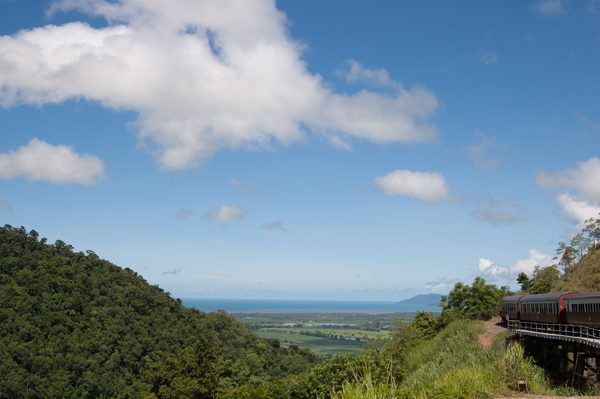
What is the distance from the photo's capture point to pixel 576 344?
21.5 meters

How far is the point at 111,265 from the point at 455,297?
334ft

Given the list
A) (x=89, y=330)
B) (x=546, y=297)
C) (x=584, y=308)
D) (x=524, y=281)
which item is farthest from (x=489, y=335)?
(x=89, y=330)

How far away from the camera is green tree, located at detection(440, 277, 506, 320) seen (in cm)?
4757

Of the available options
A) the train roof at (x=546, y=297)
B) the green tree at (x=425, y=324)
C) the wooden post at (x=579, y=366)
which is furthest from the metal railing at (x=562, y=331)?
the green tree at (x=425, y=324)

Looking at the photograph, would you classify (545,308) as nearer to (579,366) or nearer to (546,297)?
(546,297)

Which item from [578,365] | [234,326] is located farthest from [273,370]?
[578,365]

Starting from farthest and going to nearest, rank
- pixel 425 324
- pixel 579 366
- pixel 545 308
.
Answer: pixel 425 324 < pixel 545 308 < pixel 579 366

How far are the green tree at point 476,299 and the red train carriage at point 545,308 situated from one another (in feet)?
60.7

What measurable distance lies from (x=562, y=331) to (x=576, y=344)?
2.67ft

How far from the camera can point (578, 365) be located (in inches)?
853

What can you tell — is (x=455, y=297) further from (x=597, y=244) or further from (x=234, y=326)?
(x=234, y=326)

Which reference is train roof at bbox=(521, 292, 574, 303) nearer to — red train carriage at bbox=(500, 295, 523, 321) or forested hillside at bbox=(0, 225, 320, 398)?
red train carriage at bbox=(500, 295, 523, 321)

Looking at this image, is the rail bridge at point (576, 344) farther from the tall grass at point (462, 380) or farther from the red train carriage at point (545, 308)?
the tall grass at point (462, 380)

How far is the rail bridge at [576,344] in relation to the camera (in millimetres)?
19938
